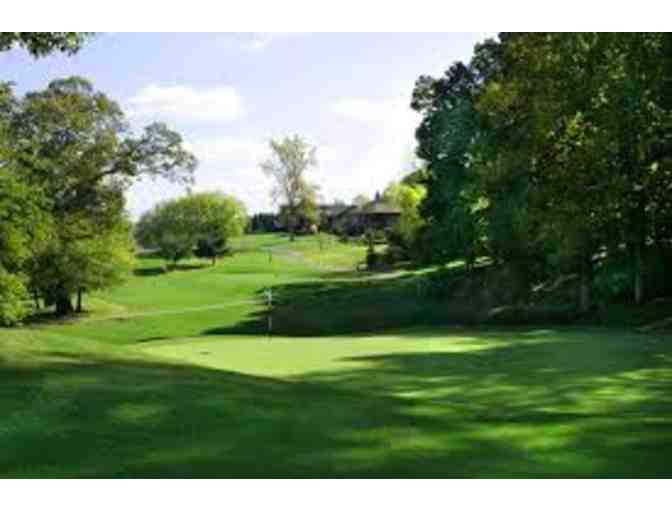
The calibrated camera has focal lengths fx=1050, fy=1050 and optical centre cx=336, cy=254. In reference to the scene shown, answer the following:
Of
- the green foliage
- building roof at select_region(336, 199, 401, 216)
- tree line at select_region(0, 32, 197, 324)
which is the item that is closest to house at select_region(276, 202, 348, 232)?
building roof at select_region(336, 199, 401, 216)

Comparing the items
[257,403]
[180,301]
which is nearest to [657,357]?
[257,403]

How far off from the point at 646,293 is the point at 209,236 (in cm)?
6904

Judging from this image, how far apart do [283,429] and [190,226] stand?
302 feet

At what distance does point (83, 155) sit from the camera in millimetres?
58750

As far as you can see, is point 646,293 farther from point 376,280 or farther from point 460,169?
point 376,280

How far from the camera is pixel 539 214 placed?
35.0 m

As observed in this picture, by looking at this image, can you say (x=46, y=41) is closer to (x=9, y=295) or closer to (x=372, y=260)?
(x=9, y=295)

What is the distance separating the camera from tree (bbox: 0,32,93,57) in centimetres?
1933

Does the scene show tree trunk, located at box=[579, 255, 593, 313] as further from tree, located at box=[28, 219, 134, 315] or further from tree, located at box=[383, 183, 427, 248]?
tree, located at box=[383, 183, 427, 248]

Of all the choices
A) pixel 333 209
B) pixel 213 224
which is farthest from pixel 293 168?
pixel 333 209

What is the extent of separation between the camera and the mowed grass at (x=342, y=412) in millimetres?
10531

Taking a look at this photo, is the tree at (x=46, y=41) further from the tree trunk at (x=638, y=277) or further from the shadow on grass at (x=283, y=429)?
the tree trunk at (x=638, y=277)

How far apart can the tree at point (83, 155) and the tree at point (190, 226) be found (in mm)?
40710

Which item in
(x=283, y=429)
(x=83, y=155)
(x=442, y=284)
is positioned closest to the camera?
(x=283, y=429)
